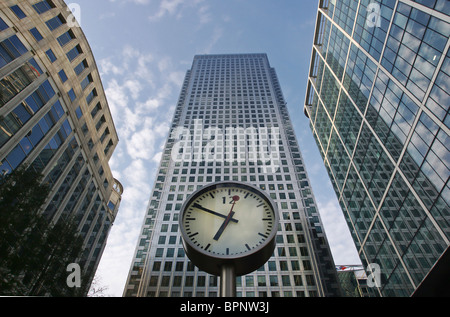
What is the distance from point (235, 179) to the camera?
58.1 metres

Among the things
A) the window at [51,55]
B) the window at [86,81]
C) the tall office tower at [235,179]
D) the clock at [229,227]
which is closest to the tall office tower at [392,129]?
the tall office tower at [235,179]

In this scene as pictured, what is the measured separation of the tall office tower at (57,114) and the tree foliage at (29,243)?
107 inches

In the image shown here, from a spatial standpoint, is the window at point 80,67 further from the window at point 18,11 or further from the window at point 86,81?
the window at point 18,11

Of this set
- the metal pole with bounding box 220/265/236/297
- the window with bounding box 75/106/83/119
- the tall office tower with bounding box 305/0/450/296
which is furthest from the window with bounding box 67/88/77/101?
the tall office tower with bounding box 305/0/450/296

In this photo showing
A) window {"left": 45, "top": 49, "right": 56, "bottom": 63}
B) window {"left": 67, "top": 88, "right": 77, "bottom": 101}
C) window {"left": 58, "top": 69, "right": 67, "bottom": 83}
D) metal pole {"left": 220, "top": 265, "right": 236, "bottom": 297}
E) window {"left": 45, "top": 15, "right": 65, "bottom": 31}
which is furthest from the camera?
window {"left": 67, "top": 88, "right": 77, "bottom": 101}

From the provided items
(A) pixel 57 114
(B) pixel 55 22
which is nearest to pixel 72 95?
(A) pixel 57 114

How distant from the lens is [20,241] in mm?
11727

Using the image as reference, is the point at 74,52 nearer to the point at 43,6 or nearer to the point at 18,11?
the point at 43,6

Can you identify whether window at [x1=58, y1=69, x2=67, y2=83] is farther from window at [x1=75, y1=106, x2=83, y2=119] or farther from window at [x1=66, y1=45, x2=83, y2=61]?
window at [x1=75, y1=106, x2=83, y2=119]

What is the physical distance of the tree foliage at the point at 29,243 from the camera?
437 inches

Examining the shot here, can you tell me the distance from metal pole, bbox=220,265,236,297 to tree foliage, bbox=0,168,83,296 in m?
10.7

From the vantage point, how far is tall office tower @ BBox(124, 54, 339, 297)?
1730 inches

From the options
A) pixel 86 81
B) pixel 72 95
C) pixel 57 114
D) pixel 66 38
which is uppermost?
pixel 66 38

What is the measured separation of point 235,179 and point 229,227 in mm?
54629
